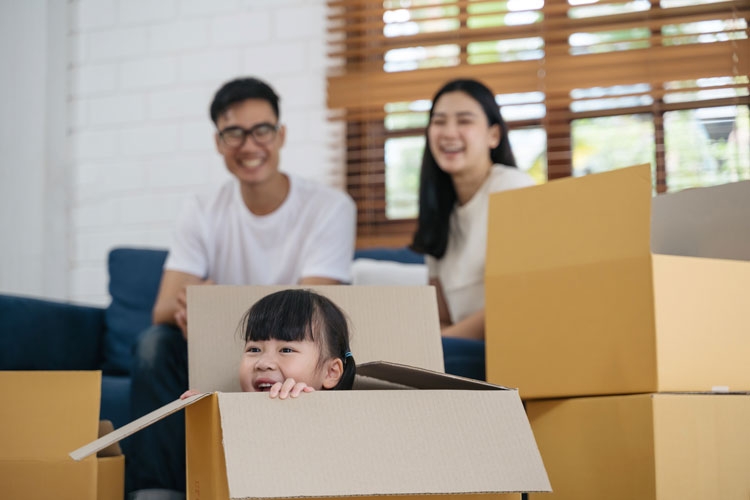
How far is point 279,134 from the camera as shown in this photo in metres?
2.21

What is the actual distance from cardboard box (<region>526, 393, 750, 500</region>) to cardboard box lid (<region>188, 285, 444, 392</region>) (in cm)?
28

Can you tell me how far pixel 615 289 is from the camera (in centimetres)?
132

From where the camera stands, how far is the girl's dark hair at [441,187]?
210 centimetres

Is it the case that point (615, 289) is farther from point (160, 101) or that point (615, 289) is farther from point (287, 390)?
point (160, 101)

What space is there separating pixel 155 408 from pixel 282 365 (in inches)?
21.4

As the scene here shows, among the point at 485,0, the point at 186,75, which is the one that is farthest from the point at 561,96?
the point at 186,75

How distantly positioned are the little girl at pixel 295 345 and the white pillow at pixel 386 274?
37.3 inches

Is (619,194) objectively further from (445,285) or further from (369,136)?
(369,136)

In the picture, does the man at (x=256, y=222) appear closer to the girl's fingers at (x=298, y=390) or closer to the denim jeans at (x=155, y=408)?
the denim jeans at (x=155, y=408)

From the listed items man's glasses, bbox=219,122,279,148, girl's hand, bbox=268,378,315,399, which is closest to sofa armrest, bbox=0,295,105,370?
man's glasses, bbox=219,122,279,148

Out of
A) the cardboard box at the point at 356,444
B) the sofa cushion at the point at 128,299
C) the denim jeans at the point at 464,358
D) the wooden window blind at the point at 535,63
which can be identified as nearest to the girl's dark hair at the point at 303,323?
the cardboard box at the point at 356,444

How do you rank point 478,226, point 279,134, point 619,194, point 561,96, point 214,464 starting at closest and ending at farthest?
1. point 214,464
2. point 619,194
3. point 478,226
4. point 279,134
5. point 561,96

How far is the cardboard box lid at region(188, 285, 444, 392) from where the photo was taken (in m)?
1.40

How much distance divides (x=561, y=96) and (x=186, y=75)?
1213 mm
